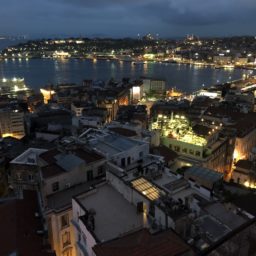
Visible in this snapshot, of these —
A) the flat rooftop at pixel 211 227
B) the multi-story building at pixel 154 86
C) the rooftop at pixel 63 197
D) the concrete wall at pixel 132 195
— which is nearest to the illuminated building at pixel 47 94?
the multi-story building at pixel 154 86

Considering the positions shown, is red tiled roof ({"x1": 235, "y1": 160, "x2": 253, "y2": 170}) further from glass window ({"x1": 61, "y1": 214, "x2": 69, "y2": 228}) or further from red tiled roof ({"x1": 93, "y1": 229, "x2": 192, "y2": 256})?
red tiled roof ({"x1": 93, "y1": 229, "x2": 192, "y2": 256})

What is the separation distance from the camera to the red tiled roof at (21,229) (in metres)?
5.05

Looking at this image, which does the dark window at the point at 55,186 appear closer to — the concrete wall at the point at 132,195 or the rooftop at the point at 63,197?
the rooftop at the point at 63,197

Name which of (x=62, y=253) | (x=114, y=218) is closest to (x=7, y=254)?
(x=62, y=253)

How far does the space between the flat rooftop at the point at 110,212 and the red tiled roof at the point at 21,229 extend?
1.24 m

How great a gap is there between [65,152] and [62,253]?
7.11ft

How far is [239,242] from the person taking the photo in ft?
6.72

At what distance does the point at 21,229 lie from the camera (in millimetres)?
5605

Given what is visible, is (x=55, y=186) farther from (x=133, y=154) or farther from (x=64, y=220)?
(x=133, y=154)

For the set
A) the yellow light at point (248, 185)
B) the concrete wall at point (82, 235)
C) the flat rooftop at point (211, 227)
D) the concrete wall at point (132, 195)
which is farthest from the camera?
the yellow light at point (248, 185)

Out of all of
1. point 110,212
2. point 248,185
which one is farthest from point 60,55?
point 110,212

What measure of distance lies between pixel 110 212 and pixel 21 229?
2063 millimetres

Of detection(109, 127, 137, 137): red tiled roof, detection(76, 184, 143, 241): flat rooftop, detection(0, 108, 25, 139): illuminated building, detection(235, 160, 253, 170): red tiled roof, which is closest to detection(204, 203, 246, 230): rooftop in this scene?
detection(76, 184, 143, 241): flat rooftop

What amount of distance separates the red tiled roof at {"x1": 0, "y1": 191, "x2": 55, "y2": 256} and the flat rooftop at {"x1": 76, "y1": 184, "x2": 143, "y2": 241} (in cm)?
124
